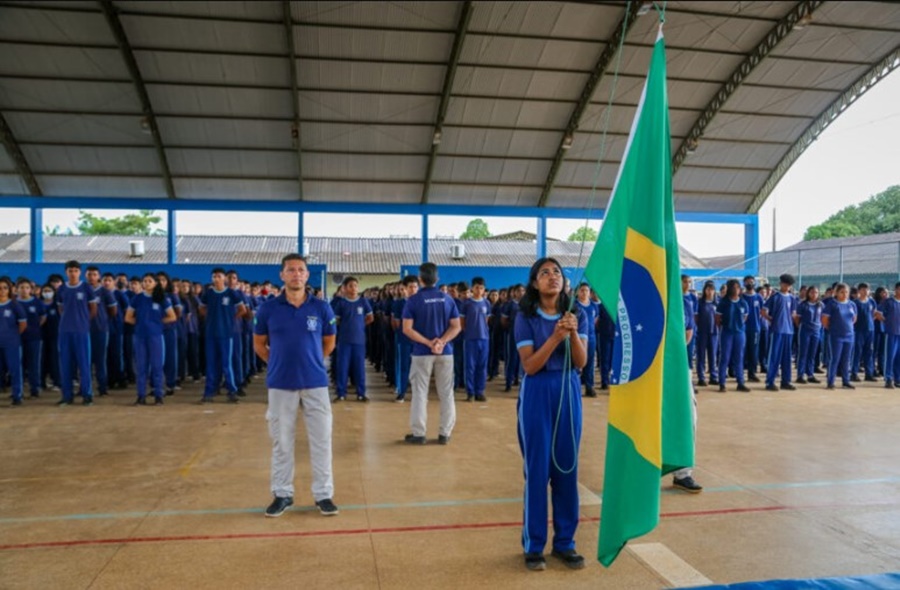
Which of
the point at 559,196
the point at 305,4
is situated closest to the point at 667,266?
the point at 305,4

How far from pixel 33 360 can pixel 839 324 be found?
12.9 metres

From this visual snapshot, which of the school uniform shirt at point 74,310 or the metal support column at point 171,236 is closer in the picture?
the school uniform shirt at point 74,310

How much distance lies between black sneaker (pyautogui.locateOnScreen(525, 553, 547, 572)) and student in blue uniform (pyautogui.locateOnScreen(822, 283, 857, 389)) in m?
9.68

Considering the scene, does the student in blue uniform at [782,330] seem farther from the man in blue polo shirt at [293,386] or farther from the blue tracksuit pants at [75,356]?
the blue tracksuit pants at [75,356]

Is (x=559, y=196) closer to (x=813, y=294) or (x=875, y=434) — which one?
(x=813, y=294)

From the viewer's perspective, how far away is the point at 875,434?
291 inches

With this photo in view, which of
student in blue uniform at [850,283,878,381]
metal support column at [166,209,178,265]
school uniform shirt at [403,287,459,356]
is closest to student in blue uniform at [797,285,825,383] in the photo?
student in blue uniform at [850,283,878,381]

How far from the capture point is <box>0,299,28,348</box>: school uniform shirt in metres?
9.01

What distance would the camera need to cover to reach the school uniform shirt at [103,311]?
947cm

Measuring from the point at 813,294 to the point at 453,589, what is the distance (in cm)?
1032

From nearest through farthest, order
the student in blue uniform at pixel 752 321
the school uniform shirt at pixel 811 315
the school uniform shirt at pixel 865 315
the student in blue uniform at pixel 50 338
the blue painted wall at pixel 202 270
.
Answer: the student in blue uniform at pixel 50 338 → the student in blue uniform at pixel 752 321 → the school uniform shirt at pixel 811 315 → the school uniform shirt at pixel 865 315 → the blue painted wall at pixel 202 270

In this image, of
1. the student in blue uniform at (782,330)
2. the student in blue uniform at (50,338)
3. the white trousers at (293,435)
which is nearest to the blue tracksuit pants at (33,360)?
the student in blue uniform at (50,338)

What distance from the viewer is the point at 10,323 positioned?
29.7 ft

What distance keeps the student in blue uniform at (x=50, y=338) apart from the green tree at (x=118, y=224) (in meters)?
37.9
